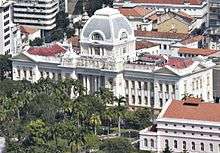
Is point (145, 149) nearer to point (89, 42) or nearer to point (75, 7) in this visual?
point (89, 42)

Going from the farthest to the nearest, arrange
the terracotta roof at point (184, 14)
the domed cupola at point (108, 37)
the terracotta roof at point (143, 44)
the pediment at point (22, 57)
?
the terracotta roof at point (184, 14) < the terracotta roof at point (143, 44) < the pediment at point (22, 57) < the domed cupola at point (108, 37)

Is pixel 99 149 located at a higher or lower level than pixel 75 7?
lower

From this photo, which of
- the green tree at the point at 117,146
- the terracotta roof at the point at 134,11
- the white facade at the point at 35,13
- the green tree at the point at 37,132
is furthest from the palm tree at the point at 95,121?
the white facade at the point at 35,13

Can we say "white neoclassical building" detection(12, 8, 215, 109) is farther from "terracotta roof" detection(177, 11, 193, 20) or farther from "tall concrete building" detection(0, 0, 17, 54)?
"terracotta roof" detection(177, 11, 193, 20)

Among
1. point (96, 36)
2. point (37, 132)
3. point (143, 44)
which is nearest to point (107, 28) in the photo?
point (96, 36)

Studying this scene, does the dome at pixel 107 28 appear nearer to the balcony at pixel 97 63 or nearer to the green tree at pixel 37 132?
the balcony at pixel 97 63

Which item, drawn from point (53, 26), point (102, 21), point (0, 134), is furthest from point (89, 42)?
point (53, 26)
